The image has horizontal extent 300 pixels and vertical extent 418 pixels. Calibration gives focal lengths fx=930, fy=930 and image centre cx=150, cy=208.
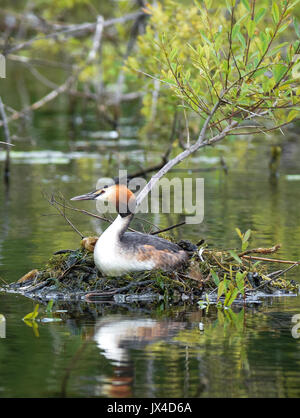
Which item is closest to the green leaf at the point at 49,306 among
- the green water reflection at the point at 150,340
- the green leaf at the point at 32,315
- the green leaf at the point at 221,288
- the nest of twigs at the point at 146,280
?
the green water reflection at the point at 150,340

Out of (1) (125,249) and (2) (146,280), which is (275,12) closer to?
(1) (125,249)

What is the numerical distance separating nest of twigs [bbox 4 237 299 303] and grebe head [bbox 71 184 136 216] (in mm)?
604

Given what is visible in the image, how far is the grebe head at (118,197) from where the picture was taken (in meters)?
9.60

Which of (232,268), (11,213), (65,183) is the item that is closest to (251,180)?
(65,183)

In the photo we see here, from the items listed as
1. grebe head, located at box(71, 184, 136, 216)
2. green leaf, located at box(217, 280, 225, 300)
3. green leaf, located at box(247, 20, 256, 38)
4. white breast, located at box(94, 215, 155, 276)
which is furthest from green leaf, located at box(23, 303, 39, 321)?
green leaf, located at box(247, 20, 256, 38)

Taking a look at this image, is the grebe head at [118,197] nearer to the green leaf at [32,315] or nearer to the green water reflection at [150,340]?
the green water reflection at [150,340]

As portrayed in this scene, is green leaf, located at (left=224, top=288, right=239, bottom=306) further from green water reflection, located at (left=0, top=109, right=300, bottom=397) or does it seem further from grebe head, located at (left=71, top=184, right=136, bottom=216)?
grebe head, located at (left=71, top=184, right=136, bottom=216)

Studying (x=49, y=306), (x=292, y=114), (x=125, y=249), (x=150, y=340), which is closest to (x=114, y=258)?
(x=125, y=249)

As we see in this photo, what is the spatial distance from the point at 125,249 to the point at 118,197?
58 centimetres

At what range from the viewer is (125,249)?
9.42 metres

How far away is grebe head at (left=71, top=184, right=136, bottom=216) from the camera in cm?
960

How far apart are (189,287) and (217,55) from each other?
2363 mm

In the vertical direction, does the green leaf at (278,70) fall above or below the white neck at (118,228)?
above

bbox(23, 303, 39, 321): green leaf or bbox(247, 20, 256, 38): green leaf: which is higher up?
bbox(247, 20, 256, 38): green leaf
